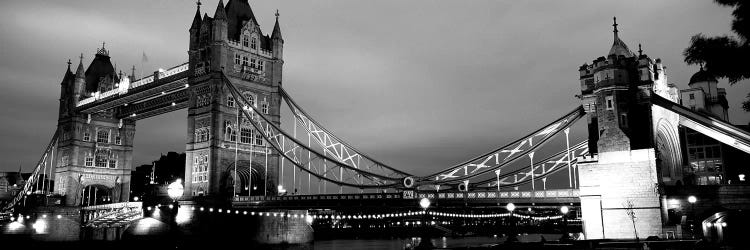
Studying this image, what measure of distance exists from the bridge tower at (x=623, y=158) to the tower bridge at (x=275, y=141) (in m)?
0.07

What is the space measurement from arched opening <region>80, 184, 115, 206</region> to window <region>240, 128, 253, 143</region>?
1213 inches

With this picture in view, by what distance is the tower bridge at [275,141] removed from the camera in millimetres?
41531

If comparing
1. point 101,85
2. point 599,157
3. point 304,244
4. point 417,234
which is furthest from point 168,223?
point 417,234

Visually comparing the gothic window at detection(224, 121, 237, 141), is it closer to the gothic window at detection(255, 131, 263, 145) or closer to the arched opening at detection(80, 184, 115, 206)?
the gothic window at detection(255, 131, 263, 145)

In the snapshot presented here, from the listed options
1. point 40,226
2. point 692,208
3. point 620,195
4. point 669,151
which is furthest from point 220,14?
point 692,208

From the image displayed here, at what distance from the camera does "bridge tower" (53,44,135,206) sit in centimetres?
8538

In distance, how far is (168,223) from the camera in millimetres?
63250

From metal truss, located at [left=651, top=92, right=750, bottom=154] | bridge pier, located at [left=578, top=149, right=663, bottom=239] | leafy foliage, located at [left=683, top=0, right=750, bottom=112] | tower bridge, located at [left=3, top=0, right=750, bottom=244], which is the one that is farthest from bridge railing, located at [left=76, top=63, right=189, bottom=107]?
leafy foliage, located at [left=683, top=0, right=750, bottom=112]

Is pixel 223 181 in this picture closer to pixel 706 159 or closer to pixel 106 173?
pixel 106 173

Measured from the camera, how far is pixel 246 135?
68.9 m

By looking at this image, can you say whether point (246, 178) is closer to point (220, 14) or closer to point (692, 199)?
point (220, 14)

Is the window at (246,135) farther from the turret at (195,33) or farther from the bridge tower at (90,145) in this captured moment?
the bridge tower at (90,145)

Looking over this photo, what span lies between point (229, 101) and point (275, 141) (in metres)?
7.09

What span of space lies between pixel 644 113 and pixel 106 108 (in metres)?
69.0
